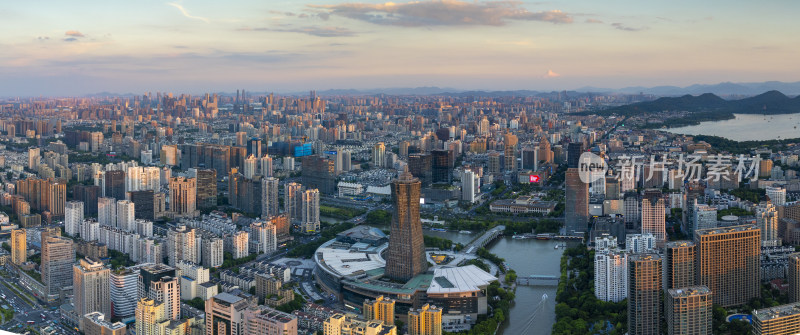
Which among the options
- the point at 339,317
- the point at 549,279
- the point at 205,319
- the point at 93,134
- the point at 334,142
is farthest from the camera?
the point at 334,142

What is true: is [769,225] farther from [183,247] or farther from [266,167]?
[266,167]

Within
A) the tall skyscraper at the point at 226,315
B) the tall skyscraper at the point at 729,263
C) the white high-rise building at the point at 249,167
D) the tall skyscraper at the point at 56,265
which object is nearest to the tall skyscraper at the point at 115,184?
the white high-rise building at the point at 249,167

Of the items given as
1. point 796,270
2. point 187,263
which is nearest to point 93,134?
point 187,263

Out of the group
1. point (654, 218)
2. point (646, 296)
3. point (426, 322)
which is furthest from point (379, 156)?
point (646, 296)

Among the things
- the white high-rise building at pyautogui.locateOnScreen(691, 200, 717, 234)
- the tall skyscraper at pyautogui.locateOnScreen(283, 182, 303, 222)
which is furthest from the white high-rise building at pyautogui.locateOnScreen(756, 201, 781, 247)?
the tall skyscraper at pyautogui.locateOnScreen(283, 182, 303, 222)

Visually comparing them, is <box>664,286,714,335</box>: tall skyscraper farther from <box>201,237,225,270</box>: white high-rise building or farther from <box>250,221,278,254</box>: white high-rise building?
<box>250,221,278,254</box>: white high-rise building

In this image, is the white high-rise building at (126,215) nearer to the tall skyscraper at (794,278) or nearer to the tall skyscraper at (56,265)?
the tall skyscraper at (56,265)

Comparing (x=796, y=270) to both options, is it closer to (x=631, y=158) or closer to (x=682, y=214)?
(x=682, y=214)
